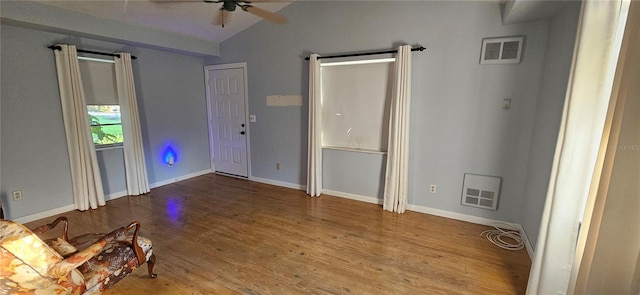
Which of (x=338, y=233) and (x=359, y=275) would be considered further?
(x=338, y=233)

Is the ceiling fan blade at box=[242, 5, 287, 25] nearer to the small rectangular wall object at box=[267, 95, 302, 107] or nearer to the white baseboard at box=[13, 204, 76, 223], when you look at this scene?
the small rectangular wall object at box=[267, 95, 302, 107]

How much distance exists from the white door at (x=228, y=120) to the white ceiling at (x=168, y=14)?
0.75 metres

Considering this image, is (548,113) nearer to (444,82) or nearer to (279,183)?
(444,82)

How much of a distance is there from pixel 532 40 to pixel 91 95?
18.0ft

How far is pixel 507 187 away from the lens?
314cm

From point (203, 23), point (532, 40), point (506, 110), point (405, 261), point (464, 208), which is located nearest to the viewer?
point (405, 261)

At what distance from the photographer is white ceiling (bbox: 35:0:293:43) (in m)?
3.14

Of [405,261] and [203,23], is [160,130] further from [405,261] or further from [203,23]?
[405,261]

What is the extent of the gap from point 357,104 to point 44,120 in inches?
158

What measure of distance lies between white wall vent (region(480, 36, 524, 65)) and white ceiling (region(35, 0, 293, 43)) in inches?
113

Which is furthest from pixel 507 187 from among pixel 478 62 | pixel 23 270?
pixel 23 270

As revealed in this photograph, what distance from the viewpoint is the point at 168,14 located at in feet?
11.9

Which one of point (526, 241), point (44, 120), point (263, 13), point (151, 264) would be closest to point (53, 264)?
point (151, 264)

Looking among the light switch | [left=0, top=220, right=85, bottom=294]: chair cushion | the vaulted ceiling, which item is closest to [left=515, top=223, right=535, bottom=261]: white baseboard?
the light switch
